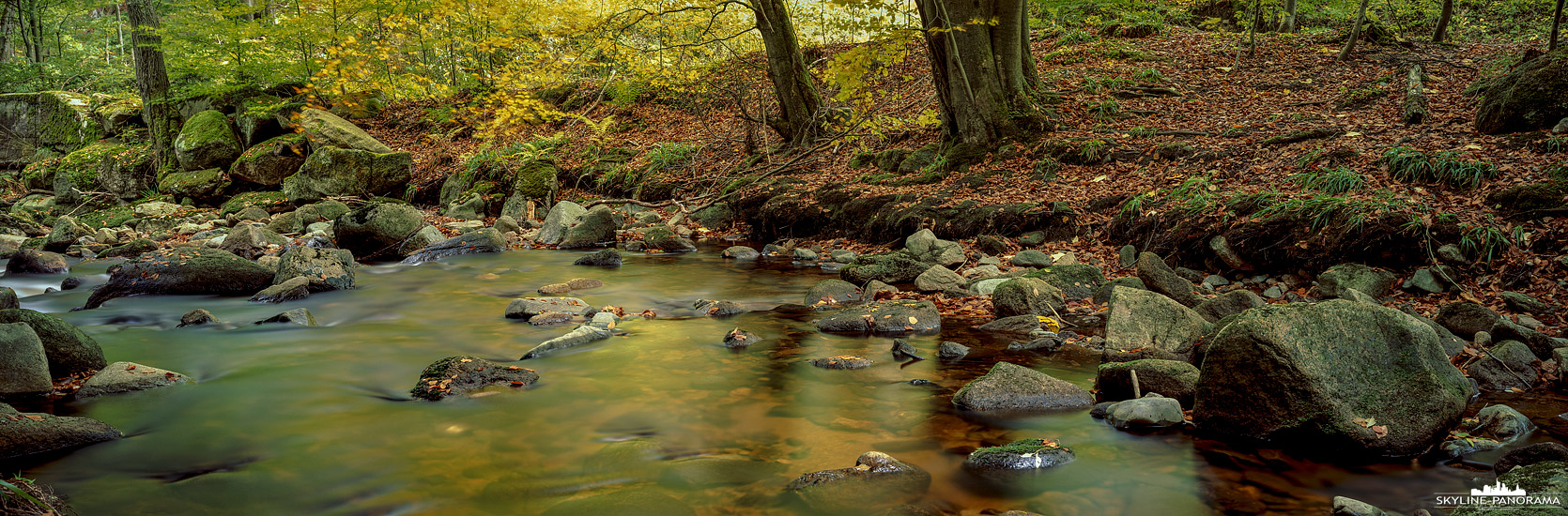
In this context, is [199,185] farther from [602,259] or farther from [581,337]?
[581,337]

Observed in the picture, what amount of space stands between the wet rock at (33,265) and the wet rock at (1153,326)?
12.7 meters

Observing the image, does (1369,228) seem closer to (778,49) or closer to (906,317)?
(906,317)

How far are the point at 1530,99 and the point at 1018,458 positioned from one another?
8.45 meters

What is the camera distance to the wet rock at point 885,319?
22.0 feet

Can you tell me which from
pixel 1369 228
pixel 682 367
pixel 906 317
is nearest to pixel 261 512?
pixel 682 367

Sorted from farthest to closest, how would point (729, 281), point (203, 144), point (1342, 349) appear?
point (203, 144), point (729, 281), point (1342, 349)

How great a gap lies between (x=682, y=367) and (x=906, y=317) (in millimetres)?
2209

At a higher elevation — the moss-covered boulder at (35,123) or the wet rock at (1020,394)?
the moss-covered boulder at (35,123)

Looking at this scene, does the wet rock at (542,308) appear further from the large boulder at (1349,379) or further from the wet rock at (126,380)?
the large boulder at (1349,379)

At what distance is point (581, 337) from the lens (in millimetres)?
6438

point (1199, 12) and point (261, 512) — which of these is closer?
point (261, 512)

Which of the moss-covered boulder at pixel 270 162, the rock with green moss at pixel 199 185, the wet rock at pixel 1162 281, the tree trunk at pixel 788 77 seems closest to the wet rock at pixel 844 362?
the wet rock at pixel 1162 281

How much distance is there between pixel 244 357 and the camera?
5863mm

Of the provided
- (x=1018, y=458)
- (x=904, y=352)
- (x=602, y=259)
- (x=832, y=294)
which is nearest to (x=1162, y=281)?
(x=904, y=352)
